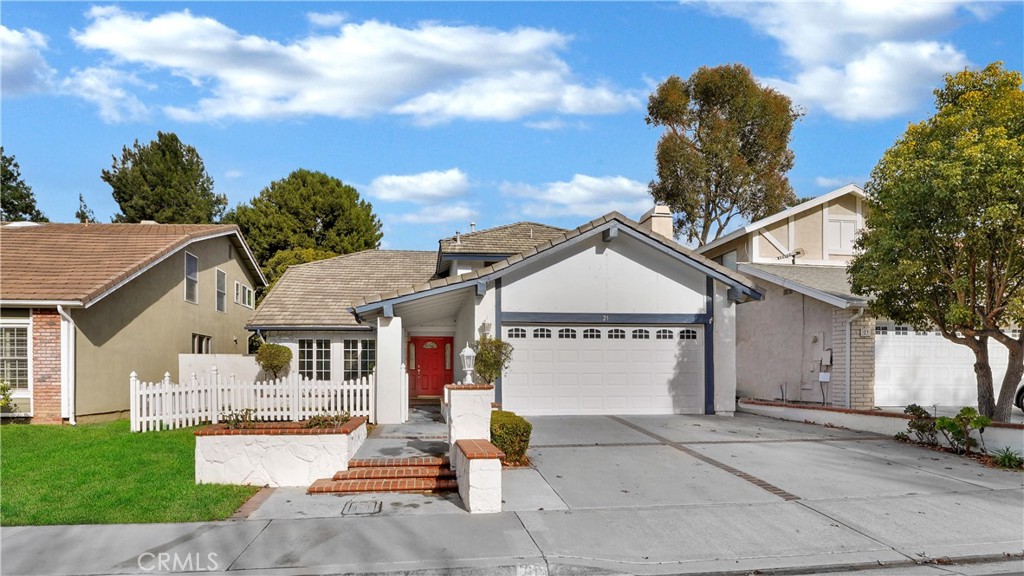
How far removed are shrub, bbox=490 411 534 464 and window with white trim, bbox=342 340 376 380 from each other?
10095 millimetres

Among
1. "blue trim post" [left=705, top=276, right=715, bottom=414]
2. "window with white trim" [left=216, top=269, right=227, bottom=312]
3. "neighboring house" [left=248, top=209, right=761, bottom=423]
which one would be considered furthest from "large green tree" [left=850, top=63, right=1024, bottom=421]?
"window with white trim" [left=216, top=269, right=227, bottom=312]

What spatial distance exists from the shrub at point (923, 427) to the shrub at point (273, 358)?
14.9 m

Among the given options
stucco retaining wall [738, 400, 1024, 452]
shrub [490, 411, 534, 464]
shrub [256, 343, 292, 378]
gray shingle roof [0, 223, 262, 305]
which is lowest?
stucco retaining wall [738, 400, 1024, 452]

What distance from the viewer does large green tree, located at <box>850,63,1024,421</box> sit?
10.5m

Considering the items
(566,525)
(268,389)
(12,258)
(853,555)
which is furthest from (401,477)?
(12,258)

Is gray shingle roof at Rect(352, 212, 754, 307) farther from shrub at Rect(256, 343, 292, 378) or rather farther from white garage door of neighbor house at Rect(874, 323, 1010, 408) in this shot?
shrub at Rect(256, 343, 292, 378)

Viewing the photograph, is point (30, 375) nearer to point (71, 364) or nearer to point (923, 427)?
point (71, 364)

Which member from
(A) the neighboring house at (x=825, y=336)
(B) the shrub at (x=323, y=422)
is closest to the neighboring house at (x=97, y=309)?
(B) the shrub at (x=323, y=422)

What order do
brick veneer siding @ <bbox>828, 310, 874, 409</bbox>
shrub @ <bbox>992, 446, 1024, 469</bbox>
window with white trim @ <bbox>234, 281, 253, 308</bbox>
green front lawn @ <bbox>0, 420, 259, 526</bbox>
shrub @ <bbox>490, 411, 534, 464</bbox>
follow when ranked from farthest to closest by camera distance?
window with white trim @ <bbox>234, 281, 253, 308</bbox> → brick veneer siding @ <bbox>828, 310, 874, 409</bbox> → shrub @ <bbox>992, 446, 1024, 469</bbox> → shrub @ <bbox>490, 411, 534, 464</bbox> → green front lawn @ <bbox>0, 420, 259, 526</bbox>

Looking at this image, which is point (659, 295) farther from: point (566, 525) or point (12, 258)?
point (12, 258)

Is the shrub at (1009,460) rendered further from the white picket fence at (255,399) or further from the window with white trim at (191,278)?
the window with white trim at (191,278)

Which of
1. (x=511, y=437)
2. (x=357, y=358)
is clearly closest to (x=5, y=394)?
(x=357, y=358)

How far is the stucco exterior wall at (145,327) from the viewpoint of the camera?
1491cm

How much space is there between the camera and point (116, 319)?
52.6ft
